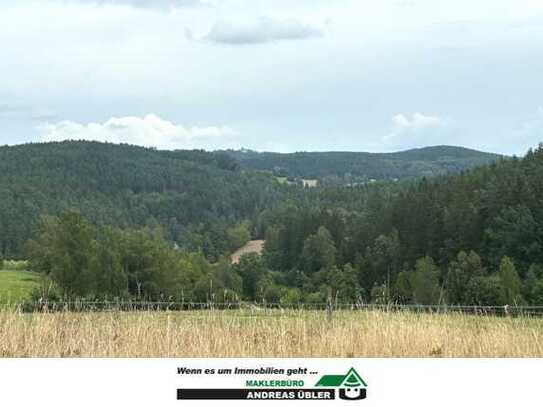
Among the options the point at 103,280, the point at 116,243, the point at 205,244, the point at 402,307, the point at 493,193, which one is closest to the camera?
the point at 402,307

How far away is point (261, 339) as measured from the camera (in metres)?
8.33
